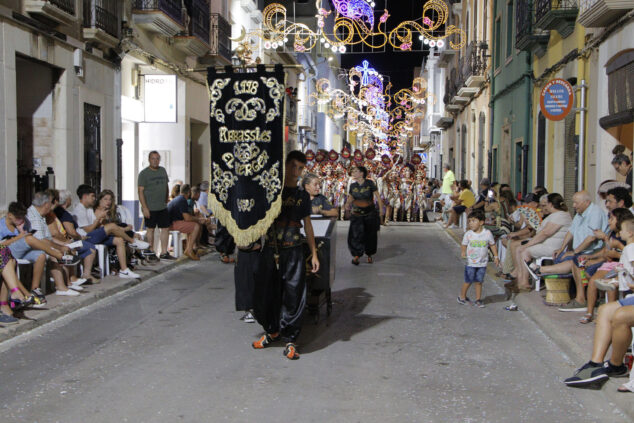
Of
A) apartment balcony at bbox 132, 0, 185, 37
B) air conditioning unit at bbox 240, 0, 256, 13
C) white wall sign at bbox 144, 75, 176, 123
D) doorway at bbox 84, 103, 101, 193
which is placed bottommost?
doorway at bbox 84, 103, 101, 193

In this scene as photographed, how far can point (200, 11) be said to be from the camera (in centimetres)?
2244

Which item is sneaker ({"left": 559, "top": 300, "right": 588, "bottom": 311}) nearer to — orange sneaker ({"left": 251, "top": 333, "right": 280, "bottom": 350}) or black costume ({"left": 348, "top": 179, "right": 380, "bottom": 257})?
orange sneaker ({"left": 251, "top": 333, "right": 280, "bottom": 350})

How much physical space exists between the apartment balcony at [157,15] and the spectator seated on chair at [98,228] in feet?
26.3

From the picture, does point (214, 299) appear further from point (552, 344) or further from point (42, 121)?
point (42, 121)

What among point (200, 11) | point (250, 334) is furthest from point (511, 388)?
point (200, 11)

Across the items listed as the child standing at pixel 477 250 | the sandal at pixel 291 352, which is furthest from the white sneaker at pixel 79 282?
the child standing at pixel 477 250

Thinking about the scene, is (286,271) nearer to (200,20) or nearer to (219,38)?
(200,20)

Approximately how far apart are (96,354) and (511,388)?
3.73 m

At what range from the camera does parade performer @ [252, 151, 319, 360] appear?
6887 millimetres

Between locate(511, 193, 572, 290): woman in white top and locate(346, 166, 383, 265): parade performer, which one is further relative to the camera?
locate(346, 166, 383, 265): parade performer

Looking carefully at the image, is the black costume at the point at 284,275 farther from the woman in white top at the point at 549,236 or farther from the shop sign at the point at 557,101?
the shop sign at the point at 557,101

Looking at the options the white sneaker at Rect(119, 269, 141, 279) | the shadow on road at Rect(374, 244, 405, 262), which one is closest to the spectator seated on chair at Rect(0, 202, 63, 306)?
the white sneaker at Rect(119, 269, 141, 279)

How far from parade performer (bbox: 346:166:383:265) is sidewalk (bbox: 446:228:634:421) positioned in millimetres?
4283

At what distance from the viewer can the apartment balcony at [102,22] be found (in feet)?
53.0
